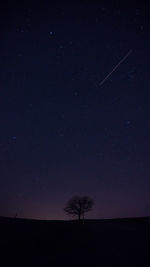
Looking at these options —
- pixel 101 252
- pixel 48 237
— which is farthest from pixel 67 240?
pixel 101 252

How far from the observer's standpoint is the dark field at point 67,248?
36.6ft

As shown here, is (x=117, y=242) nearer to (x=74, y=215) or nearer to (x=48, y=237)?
(x=48, y=237)

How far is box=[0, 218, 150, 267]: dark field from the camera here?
1115 cm

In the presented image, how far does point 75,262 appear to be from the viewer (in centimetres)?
1104

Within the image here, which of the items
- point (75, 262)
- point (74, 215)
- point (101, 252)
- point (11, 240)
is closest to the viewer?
point (75, 262)

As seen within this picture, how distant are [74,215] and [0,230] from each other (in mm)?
40230

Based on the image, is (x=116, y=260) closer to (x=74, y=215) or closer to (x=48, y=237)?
(x=48, y=237)

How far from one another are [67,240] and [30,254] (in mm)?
3861

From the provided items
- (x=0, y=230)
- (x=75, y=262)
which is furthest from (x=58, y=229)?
(x=75, y=262)

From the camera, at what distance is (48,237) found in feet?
51.2

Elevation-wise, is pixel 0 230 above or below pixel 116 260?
above

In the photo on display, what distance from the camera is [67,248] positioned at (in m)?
13.3

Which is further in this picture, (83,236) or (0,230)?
(83,236)

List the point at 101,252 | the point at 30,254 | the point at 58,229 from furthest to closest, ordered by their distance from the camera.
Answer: the point at 58,229 → the point at 101,252 → the point at 30,254
